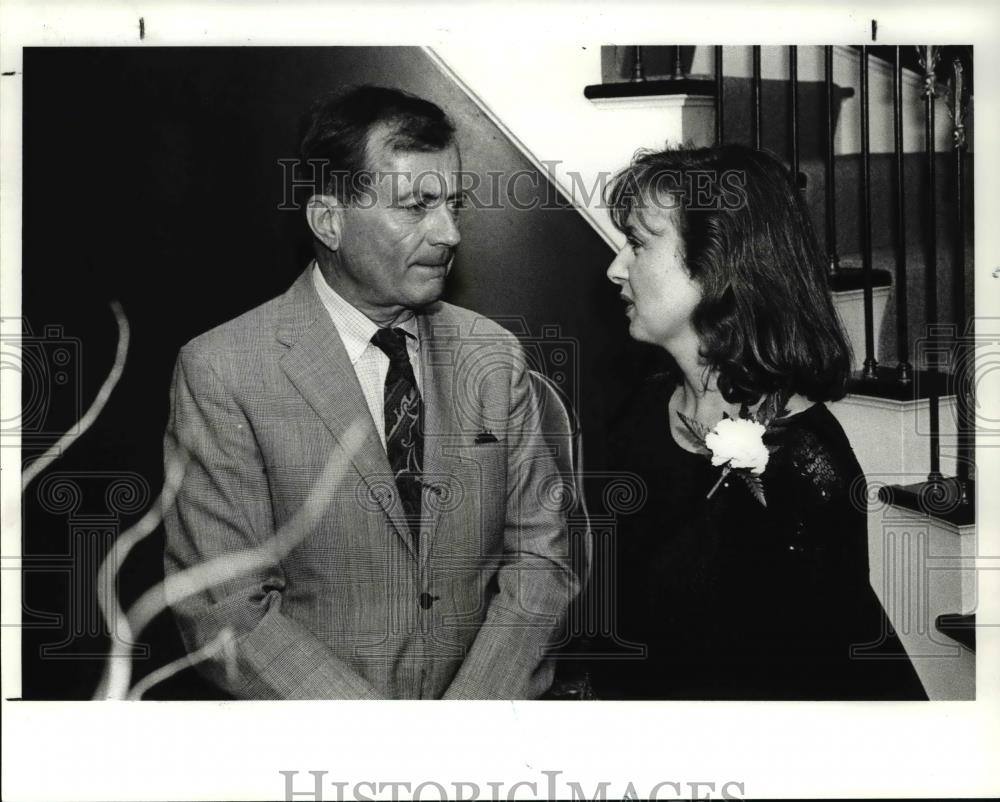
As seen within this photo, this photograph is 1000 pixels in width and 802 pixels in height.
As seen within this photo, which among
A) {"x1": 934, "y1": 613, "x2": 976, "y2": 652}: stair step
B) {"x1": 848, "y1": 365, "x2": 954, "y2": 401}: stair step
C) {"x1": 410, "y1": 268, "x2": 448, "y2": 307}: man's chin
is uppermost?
{"x1": 410, "y1": 268, "x2": 448, "y2": 307}: man's chin

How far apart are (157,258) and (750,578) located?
1.39 m

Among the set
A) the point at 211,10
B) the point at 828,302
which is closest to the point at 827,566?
the point at 828,302

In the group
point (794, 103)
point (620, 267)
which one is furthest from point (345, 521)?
point (794, 103)

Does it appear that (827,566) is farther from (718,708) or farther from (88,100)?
(88,100)

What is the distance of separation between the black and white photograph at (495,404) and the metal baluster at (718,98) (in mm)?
22

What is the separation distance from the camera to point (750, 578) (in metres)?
2.19

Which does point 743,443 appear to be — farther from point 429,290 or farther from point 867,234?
point 429,290

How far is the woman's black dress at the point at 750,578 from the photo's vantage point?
2.19 metres

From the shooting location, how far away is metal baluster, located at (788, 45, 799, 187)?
2.19 m

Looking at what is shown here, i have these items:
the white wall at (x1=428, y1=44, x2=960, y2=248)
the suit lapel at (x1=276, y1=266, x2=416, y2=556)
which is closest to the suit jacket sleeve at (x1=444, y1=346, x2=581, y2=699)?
the suit lapel at (x1=276, y1=266, x2=416, y2=556)

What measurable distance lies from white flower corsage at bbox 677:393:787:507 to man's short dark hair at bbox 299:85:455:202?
→ 0.81m

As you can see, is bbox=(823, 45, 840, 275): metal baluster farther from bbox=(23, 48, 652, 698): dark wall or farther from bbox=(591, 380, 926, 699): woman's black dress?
bbox=(23, 48, 652, 698): dark wall

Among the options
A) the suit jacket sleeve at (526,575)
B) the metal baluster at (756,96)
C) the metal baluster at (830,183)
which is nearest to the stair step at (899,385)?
the metal baluster at (830,183)

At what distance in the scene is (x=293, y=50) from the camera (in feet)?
7.17
